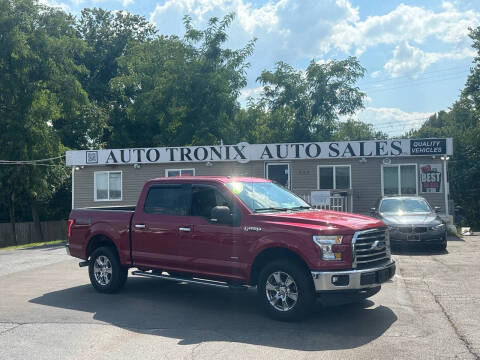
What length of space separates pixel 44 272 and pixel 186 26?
2789 cm

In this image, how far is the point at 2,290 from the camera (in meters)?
10.5

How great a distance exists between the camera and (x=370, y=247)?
25.0ft

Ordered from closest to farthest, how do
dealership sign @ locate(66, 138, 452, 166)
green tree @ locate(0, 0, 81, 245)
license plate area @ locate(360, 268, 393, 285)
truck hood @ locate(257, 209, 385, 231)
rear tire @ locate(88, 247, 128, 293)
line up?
license plate area @ locate(360, 268, 393, 285) < truck hood @ locate(257, 209, 385, 231) < rear tire @ locate(88, 247, 128, 293) < dealership sign @ locate(66, 138, 452, 166) < green tree @ locate(0, 0, 81, 245)

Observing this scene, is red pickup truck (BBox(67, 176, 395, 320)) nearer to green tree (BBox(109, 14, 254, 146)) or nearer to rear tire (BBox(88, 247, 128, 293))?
rear tire (BBox(88, 247, 128, 293))

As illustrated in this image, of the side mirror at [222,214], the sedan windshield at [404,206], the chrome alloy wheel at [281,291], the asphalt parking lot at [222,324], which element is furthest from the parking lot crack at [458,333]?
the sedan windshield at [404,206]

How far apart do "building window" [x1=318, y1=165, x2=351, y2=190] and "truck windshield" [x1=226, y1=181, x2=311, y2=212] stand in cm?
1294

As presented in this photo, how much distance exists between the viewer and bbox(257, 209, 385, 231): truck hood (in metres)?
7.45

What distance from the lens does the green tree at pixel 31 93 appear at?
33000 millimetres

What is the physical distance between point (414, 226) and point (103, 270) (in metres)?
8.61

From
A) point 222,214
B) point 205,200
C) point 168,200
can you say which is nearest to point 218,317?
point 222,214

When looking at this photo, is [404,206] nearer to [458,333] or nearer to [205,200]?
[205,200]

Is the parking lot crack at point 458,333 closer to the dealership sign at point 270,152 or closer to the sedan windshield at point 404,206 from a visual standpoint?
the sedan windshield at point 404,206

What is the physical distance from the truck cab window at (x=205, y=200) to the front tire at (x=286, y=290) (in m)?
1.49

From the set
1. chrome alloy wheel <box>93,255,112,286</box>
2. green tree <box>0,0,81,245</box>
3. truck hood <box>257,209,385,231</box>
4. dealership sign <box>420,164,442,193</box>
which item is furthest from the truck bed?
green tree <box>0,0,81,245</box>
